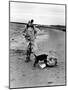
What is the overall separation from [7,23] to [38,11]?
38cm

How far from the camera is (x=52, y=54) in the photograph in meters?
2.28

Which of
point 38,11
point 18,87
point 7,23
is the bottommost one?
point 18,87

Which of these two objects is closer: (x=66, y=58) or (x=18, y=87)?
(x=18, y=87)

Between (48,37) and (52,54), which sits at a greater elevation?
(48,37)

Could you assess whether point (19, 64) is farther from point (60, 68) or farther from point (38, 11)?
point (38, 11)

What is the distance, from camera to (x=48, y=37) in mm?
2260

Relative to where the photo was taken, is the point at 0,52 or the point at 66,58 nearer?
the point at 0,52

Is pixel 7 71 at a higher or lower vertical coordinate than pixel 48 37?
lower

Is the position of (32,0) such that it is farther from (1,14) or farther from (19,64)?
(19,64)

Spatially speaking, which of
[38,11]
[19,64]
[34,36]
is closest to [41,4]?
[38,11]

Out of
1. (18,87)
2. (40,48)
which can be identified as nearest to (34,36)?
(40,48)

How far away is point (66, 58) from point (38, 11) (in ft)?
2.14

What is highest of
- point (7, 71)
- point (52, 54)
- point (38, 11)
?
point (38, 11)

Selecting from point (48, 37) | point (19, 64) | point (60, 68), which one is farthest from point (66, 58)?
point (19, 64)
